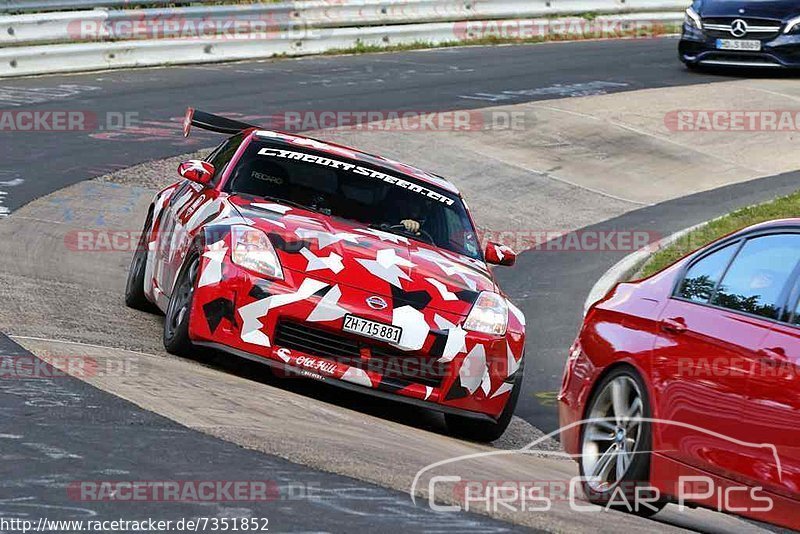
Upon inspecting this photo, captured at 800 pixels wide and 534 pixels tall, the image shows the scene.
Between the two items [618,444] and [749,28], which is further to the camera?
[749,28]

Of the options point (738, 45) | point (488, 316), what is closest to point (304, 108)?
point (738, 45)

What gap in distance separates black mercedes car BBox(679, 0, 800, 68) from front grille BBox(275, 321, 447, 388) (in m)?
16.4

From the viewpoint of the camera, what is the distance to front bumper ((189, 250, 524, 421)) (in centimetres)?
855

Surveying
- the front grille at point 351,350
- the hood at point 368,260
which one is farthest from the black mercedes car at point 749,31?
the front grille at point 351,350

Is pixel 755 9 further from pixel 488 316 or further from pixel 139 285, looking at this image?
pixel 488 316

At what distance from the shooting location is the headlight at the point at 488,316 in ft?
28.9

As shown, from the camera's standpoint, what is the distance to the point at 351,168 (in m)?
10.2

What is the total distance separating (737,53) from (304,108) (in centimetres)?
772

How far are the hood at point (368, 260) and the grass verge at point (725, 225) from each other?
15.7 ft

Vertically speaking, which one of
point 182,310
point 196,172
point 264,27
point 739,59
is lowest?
point 739,59

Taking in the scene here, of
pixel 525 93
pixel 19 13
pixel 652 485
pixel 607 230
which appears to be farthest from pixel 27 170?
pixel 652 485

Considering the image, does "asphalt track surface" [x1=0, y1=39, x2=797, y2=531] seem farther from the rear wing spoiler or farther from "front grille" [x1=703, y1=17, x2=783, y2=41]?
the rear wing spoiler

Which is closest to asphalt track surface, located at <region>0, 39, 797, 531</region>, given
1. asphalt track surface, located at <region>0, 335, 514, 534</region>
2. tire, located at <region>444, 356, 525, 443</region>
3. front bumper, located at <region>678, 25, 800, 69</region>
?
asphalt track surface, located at <region>0, 335, 514, 534</region>

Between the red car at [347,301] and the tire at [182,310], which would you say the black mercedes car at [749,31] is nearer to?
the red car at [347,301]
